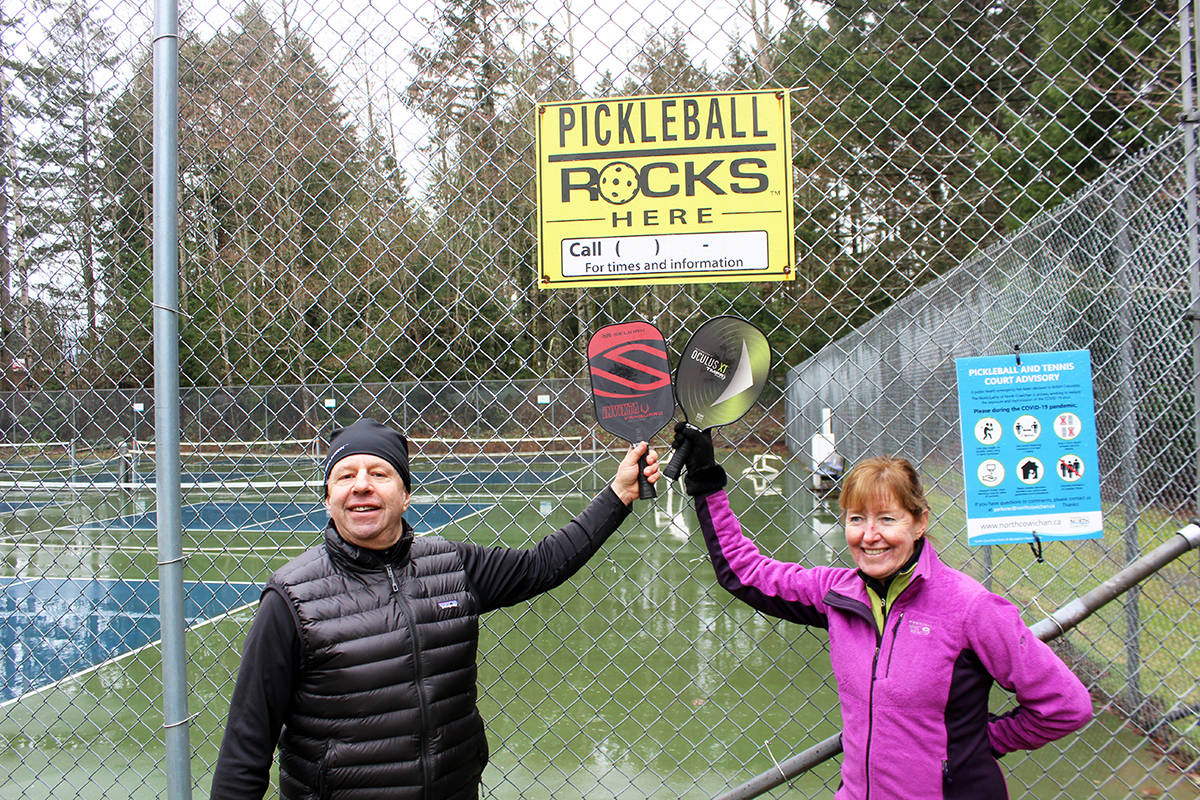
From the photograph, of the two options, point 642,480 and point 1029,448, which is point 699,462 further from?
point 1029,448

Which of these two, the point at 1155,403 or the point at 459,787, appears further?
the point at 1155,403

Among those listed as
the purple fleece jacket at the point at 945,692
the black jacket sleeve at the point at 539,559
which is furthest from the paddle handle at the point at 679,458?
the purple fleece jacket at the point at 945,692

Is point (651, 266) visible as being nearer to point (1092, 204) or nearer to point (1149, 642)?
point (1092, 204)

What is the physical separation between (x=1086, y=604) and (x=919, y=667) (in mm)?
653

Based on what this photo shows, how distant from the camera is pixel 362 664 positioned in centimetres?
164

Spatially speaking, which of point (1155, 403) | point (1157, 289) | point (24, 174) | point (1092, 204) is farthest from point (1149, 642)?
point (24, 174)

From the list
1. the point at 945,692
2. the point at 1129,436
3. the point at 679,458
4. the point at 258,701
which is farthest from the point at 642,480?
the point at 1129,436

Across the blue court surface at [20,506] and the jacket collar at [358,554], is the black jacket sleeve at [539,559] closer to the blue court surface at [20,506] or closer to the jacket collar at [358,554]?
the jacket collar at [358,554]

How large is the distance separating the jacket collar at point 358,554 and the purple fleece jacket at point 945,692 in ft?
3.39

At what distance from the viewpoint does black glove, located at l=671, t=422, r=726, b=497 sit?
187 centimetres

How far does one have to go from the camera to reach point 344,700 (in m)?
1.63

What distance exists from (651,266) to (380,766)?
4.44ft

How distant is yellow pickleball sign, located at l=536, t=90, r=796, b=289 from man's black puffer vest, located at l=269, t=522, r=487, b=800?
34.6 inches

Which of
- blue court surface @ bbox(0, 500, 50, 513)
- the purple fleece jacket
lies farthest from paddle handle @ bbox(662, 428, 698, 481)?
blue court surface @ bbox(0, 500, 50, 513)
